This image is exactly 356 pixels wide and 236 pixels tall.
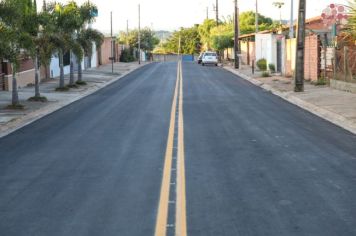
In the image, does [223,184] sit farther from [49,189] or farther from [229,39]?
[229,39]

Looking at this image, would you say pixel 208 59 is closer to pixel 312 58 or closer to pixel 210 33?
pixel 312 58

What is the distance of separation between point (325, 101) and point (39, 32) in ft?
40.8

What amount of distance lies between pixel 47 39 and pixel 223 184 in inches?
693

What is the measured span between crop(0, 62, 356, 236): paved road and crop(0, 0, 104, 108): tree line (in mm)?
2906

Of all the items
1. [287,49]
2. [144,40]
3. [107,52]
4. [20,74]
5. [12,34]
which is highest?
[144,40]

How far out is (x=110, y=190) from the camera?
8.47 m

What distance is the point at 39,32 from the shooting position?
25.3 m

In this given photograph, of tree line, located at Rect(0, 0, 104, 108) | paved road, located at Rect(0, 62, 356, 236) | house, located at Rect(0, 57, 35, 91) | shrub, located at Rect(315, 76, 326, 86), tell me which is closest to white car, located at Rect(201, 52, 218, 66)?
tree line, located at Rect(0, 0, 104, 108)

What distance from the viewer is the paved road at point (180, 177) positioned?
6.88 metres

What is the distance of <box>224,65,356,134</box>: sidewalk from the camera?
656 inches

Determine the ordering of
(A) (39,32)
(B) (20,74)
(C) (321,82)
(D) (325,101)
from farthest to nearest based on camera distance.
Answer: (B) (20,74)
(C) (321,82)
(A) (39,32)
(D) (325,101)

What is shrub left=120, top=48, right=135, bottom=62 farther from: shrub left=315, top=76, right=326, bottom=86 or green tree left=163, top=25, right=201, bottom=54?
shrub left=315, top=76, right=326, bottom=86

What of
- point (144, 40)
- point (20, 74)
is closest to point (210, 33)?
point (144, 40)

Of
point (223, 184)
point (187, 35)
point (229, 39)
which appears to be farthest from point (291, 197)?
point (187, 35)
